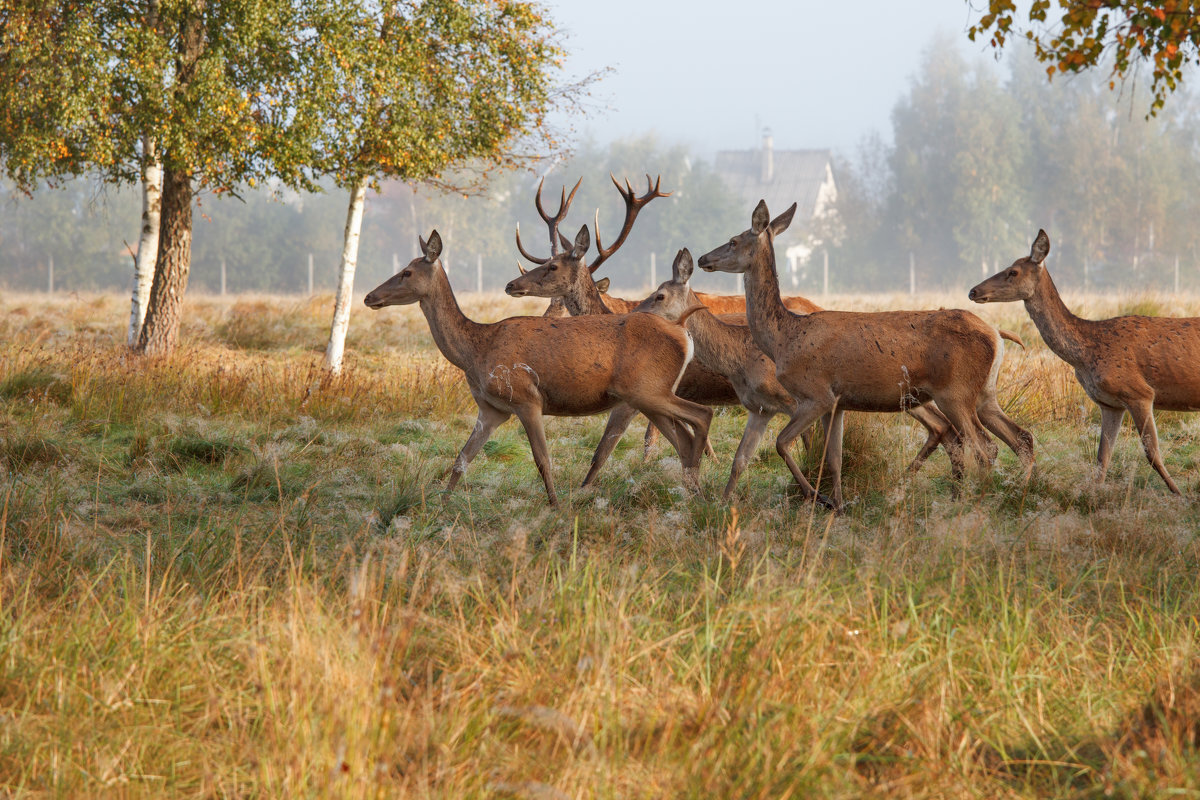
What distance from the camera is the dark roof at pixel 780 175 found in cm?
7531

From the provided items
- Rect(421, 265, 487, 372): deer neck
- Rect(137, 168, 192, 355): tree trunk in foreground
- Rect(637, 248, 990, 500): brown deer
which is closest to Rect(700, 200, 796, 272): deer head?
Rect(637, 248, 990, 500): brown deer

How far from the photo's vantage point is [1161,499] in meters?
5.95

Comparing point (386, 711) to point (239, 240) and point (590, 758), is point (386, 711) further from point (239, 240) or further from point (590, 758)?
point (239, 240)

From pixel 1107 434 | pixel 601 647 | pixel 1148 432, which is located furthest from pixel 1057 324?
pixel 601 647

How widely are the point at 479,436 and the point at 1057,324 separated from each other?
3.62 metres

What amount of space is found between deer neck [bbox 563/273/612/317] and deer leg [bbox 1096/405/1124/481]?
3.52 m

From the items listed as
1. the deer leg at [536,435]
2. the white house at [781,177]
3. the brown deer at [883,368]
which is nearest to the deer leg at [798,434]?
the brown deer at [883,368]

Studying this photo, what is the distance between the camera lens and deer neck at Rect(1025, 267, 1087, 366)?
268 inches

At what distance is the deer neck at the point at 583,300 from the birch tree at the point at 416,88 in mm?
4776

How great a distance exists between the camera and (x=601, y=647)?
3.24 m

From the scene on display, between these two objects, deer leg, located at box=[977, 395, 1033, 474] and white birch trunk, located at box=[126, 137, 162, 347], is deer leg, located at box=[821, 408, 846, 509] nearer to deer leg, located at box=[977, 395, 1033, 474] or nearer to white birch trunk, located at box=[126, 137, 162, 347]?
deer leg, located at box=[977, 395, 1033, 474]

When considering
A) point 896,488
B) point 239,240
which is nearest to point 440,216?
point 239,240

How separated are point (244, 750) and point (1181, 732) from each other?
2.42 m

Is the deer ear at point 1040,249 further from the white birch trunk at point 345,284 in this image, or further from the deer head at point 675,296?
the white birch trunk at point 345,284
